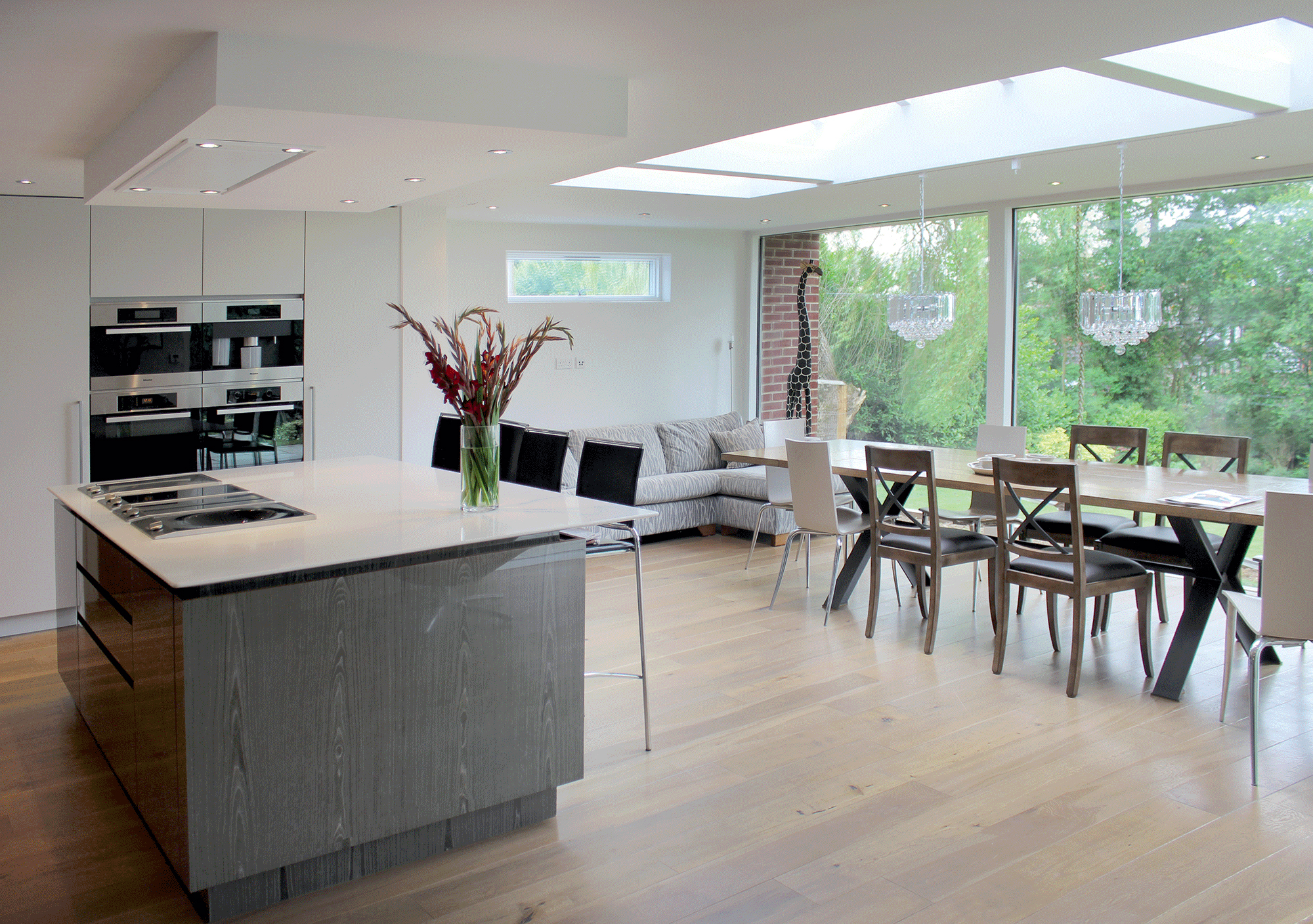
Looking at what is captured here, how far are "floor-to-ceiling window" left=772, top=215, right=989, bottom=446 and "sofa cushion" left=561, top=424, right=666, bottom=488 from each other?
5.11ft

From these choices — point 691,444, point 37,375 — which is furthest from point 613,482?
point 691,444

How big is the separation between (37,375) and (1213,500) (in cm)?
547

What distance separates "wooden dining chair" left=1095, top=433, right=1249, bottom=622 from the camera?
4.61 metres


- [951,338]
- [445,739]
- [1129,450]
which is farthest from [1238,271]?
[445,739]

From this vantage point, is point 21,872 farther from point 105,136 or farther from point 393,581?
point 105,136

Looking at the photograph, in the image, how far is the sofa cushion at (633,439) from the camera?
723cm

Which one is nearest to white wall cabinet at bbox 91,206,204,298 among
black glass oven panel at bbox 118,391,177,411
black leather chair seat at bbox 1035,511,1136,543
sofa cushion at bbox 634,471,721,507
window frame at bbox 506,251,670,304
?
Result: black glass oven panel at bbox 118,391,177,411

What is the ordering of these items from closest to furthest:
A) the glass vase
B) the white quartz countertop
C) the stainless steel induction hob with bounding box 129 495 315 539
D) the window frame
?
the white quartz countertop → the stainless steel induction hob with bounding box 129 495 315 539 → the glass vase → the window frame

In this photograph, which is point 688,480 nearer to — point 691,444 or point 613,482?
point 691,444

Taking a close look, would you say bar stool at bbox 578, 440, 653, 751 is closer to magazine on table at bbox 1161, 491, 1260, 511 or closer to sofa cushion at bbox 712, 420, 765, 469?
magazine on table at bbox 1161, 491, 1260, 511

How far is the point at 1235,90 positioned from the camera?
3.79 metres

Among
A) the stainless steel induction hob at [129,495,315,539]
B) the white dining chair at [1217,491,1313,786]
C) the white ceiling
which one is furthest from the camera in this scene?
the white dining chair at [1217,491,1313,786]

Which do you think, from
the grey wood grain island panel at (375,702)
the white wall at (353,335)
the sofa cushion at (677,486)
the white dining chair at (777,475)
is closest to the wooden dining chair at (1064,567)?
the white dining chair at (777,475)

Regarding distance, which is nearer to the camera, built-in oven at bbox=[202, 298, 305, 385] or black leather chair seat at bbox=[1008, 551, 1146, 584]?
black leather chair seat at bbox=[1008, 551, 1146, 584]
